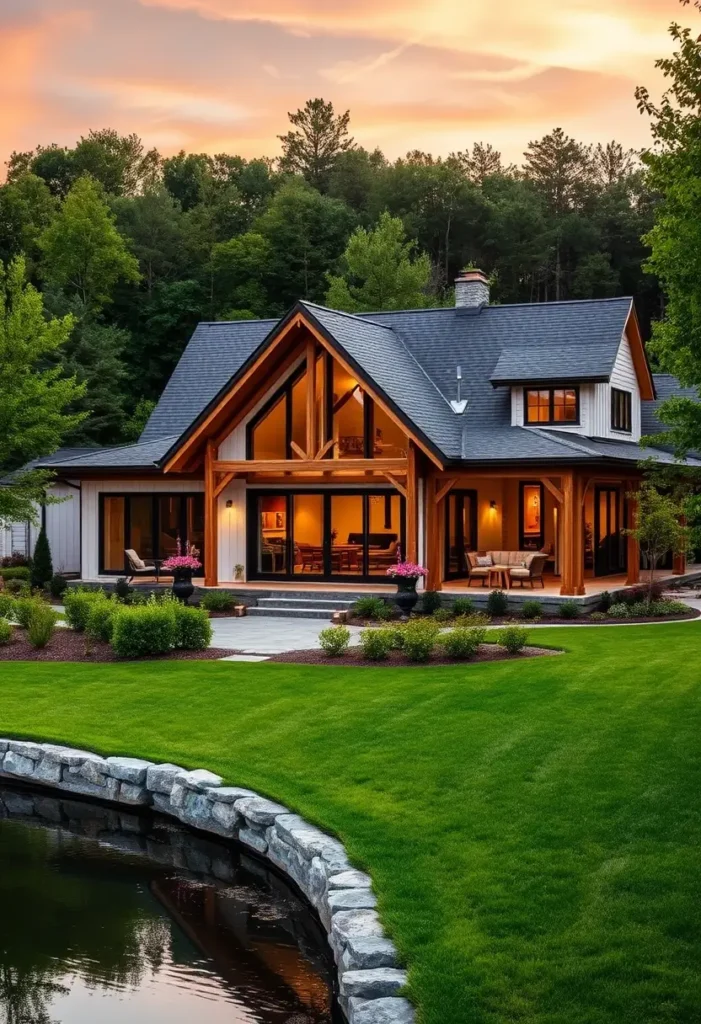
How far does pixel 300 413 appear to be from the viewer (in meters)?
24.6

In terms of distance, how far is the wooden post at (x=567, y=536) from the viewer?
21.5 metres

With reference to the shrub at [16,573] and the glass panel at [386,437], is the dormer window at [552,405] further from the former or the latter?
the shrub at [16,573]

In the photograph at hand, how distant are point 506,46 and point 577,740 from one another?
1315 cm

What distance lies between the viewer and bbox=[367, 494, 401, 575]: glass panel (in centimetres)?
2411

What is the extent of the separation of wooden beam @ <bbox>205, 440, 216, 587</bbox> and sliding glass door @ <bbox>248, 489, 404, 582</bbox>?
1.18 m

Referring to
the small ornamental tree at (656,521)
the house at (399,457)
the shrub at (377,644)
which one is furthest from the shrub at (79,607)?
the small ornamental tree at (656,521)

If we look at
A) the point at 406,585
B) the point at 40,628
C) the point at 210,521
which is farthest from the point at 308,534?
the point at 40,628

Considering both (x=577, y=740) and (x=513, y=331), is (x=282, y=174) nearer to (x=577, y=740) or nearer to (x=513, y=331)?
(x=513, y=331)

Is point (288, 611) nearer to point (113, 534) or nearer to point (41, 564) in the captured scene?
point (113, 534)

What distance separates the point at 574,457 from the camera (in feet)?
69.9

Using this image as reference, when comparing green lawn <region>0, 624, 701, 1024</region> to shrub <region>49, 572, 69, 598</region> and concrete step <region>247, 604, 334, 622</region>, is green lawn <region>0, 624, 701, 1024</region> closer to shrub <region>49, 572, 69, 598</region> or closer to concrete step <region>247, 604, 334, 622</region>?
concrete step <region>247, 604, 334, 622</region>

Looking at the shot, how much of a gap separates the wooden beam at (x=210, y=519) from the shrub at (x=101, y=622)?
21.8 ft

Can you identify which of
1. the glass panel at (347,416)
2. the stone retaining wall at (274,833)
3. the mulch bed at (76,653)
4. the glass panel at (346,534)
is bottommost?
the stone retaining wall at (274,833)

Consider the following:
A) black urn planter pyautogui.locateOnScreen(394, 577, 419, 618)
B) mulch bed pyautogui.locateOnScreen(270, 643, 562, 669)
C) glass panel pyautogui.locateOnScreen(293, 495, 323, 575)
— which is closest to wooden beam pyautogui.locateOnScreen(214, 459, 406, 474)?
glass panel pyautogui.locateOnScreen(293, 495, 323, 575)
